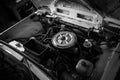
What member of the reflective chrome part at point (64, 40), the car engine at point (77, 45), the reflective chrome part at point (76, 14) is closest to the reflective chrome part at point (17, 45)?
Result: the car engine at point (77, 45)

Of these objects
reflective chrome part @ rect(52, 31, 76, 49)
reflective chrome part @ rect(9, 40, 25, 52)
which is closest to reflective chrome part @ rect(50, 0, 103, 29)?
reflective chrome part @ rect(52, 31, 76, 49)

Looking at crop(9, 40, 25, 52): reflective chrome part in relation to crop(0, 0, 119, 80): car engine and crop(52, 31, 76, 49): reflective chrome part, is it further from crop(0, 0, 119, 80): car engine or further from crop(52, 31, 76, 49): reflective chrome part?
crop(52, 31, 76, 49): reflective chrome part

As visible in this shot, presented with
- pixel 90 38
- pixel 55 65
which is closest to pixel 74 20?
pixel 90 38

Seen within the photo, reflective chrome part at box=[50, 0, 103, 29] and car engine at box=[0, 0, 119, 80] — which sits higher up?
reflective chrome part at box=[50, 0, 103, 29]

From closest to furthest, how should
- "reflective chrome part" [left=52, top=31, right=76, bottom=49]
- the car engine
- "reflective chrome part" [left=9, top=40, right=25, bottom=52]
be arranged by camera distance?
the car engine
"reflective chrome part" [left=52, top=31, right=76, bottom=49]
"reflective chrome part" [left=9, top=40, right=25, bottom=52]

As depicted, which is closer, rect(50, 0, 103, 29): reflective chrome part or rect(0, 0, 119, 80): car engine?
rect(0, 0, 119, 80): car engine

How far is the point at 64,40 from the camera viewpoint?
1.83m

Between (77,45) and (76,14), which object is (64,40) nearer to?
(77,45)

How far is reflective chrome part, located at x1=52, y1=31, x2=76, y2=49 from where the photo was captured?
1.74m

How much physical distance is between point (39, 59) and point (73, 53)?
1.56 ft

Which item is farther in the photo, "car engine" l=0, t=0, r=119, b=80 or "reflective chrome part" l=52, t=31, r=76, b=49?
"reflective chrome part" l=52, t=31, r=76, b=49

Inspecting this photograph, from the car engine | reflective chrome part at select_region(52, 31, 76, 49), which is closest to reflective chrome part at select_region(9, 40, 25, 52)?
the car engine

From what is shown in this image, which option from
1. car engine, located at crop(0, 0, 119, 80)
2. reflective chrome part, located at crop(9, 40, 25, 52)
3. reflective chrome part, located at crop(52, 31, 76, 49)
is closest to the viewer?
car engine, located at crop(0, 0, 119, 80)

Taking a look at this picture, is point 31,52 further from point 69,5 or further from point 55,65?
point 69,5
